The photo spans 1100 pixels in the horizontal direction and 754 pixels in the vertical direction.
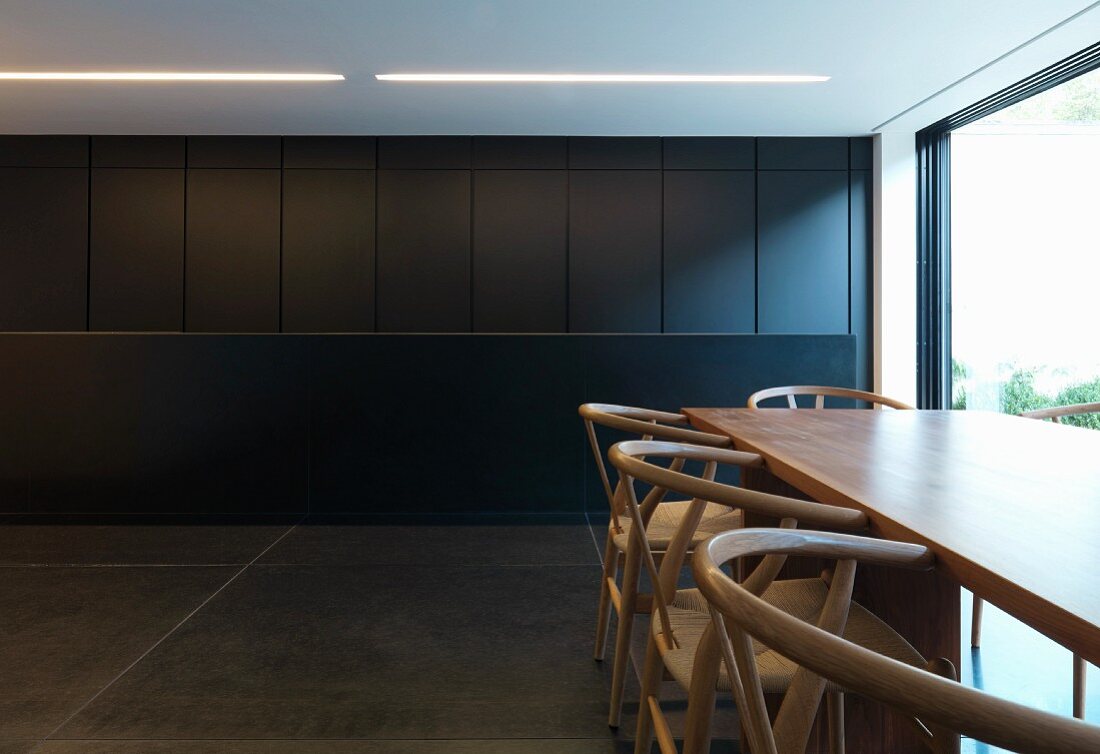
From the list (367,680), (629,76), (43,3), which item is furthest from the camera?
(629,76)

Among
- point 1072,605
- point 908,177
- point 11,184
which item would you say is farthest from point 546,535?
point 11,184

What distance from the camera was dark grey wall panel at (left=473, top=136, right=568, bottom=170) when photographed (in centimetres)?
539

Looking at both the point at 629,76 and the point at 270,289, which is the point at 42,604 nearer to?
the point at 270,289

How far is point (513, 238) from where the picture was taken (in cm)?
541

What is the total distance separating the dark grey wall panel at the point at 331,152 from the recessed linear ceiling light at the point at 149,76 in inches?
43.7

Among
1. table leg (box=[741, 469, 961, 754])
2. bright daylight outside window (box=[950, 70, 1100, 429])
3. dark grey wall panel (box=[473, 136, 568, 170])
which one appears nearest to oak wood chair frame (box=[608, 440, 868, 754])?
table leg (box=[741, 469, 961, 754])

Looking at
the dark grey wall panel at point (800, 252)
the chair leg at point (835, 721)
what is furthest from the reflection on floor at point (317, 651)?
the dark grey wall panel at point (800, 252)

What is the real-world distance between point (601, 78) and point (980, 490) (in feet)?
10.9

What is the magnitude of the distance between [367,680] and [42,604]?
170 centimetres

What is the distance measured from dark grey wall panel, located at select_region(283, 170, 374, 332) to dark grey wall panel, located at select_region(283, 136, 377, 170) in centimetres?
5

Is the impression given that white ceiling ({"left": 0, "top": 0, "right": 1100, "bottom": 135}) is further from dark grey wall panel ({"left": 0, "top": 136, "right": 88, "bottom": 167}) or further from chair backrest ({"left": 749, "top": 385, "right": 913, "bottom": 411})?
chair backrest ({"left": 749, "top": 385, "right": 913, "bottom": 411})

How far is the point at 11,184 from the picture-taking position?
5.36 meters

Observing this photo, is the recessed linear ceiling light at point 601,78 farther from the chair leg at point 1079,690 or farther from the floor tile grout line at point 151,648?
the chair leg at point 1079,690

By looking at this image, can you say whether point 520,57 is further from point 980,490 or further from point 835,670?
point 835,670
